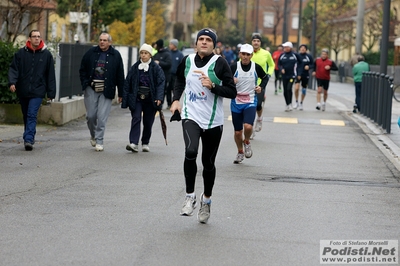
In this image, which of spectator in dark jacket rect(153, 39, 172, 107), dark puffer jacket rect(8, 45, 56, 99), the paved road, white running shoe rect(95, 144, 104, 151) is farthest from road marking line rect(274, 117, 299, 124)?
dark puffer jacket rect(8, 45, 56, 99)

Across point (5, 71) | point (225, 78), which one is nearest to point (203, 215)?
point (225, 78)

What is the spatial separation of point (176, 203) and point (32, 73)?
548 cm

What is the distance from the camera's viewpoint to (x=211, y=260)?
704 centimetres

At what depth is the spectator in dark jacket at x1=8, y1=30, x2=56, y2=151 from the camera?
47.4 feet

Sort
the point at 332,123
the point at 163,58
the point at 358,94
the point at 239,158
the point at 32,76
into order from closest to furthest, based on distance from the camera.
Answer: the point at 239,158
the point at 32,76
the point at 332,123
the point at 163,58
the point at 358,94

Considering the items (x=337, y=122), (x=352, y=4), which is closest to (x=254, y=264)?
(x=337, y=122)

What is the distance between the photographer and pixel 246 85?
14016 millimetres

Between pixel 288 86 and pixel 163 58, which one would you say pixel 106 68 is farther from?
pixel 288 86

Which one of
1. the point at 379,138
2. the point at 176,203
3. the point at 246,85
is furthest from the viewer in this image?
the point at 379,138

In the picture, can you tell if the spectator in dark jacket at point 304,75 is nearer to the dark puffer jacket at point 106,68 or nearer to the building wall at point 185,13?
the dark puffer jacket at point 106,68

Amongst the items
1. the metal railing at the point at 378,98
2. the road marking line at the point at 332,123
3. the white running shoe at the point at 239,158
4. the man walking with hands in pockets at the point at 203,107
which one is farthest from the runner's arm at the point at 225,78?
the road marking line at the point at 332,123

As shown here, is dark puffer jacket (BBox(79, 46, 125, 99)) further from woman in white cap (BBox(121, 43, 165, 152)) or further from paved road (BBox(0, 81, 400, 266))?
paved road (BBox(0, 81, 400, 266))

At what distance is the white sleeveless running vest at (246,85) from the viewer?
46.0ft

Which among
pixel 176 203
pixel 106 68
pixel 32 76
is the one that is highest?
pixel 106 68
